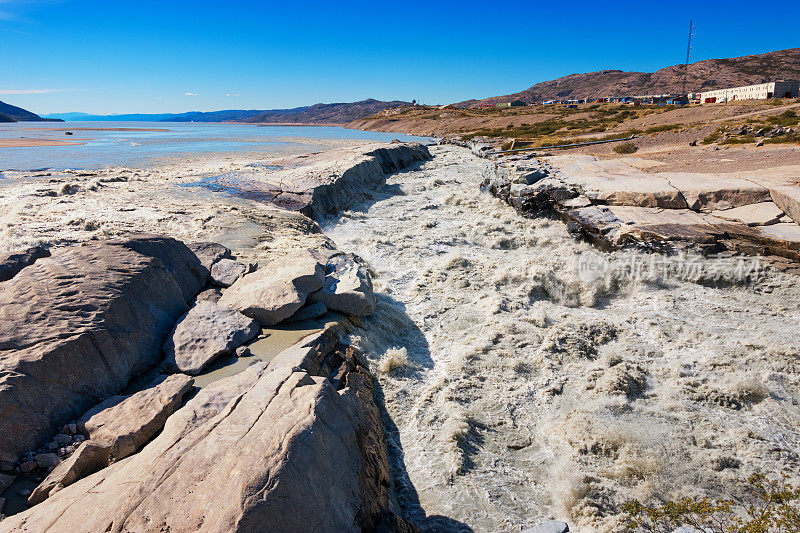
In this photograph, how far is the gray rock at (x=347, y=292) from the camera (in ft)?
22.8

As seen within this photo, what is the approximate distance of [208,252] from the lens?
7.95m

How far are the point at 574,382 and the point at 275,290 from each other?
469 centimetres

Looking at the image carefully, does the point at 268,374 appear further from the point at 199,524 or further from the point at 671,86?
the point at 671,86

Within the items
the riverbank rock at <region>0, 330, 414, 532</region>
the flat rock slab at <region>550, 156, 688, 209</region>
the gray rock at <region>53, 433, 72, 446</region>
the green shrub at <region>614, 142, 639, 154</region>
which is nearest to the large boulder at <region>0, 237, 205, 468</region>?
the gray rock at <region>53, 433, 72, 446</region>

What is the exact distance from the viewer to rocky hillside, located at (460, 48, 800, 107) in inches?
3864

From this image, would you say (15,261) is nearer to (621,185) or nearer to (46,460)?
(46,460)

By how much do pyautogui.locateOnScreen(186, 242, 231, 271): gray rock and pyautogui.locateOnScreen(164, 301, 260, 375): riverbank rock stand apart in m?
1.82

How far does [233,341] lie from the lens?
212 inches

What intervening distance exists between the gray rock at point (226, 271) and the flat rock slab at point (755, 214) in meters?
11.5

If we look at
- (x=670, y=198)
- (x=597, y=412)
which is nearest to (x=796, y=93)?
(x=670, y=198)

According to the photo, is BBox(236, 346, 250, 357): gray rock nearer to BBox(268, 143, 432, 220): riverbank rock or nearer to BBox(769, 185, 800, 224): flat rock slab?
BBox(268, 143, 432, 220): riverbank rock

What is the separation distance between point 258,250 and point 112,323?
16.2ft

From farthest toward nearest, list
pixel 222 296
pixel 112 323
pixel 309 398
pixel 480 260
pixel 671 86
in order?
pixel 671 86 → pixel 480 260 → pixel 222 296 → pixel 112 323 → pixel 309 398

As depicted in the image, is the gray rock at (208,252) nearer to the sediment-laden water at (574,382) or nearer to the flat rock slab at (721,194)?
the sediment-laden water at (574,382)
